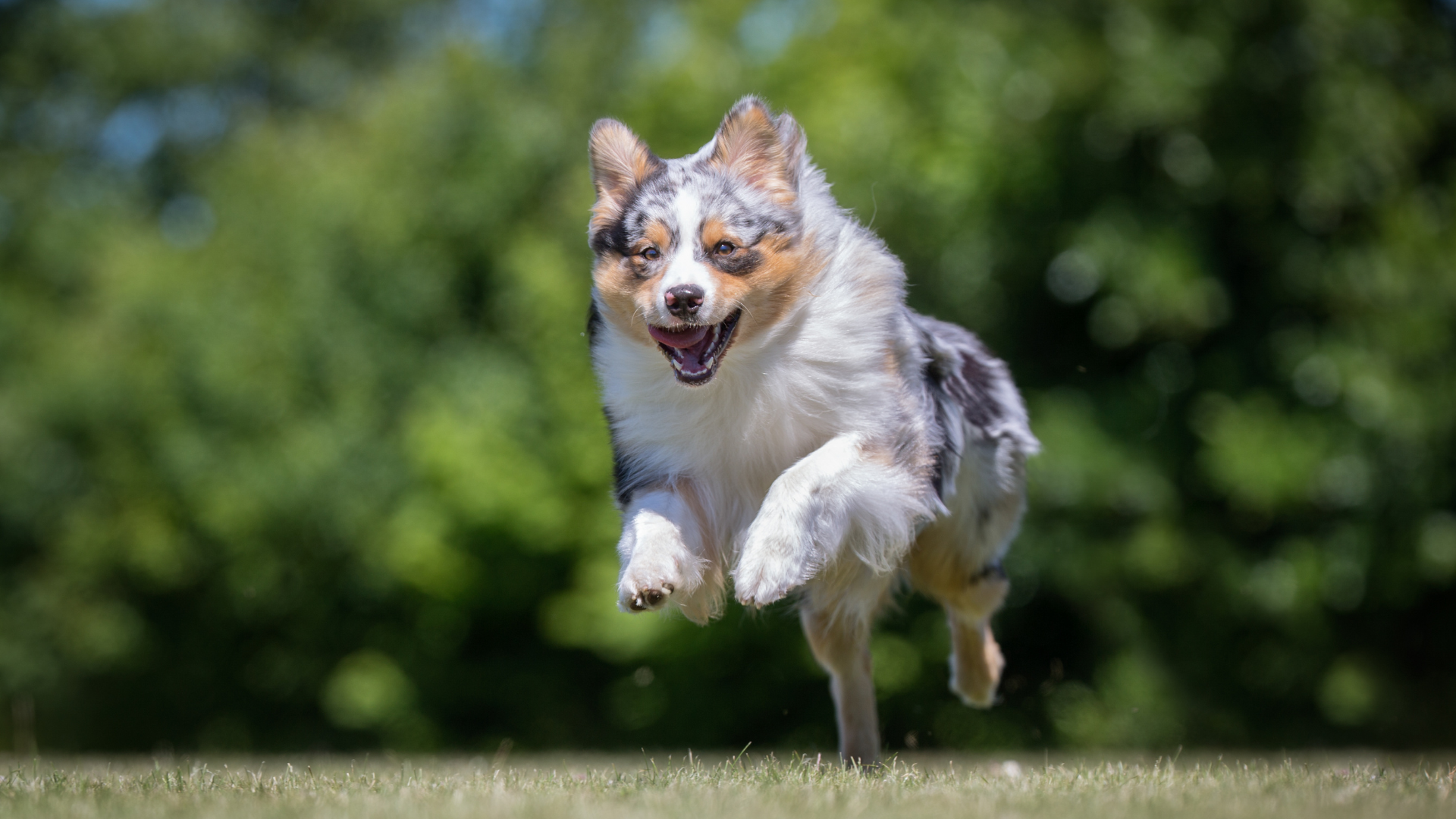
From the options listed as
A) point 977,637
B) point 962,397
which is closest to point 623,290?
point 962,397

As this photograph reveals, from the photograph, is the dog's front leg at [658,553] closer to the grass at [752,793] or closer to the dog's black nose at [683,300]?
the grass at [752,793]

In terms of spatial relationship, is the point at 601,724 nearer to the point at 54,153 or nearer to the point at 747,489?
the point at 747,489

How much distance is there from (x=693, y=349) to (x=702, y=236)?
44 cm

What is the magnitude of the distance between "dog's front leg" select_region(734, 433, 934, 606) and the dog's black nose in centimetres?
71

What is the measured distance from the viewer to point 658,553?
17.3 feet

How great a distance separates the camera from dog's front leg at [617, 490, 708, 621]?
516 centimetres

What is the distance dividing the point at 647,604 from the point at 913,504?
1139 millimetres

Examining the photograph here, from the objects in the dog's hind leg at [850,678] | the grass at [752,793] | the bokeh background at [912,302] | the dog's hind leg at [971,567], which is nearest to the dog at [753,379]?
the dog's hind leg at [850,678]

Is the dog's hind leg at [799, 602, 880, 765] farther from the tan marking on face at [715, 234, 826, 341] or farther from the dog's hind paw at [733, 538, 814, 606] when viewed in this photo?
the tan marking on face at [715, 234, 826, 341]

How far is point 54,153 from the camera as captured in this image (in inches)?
1193

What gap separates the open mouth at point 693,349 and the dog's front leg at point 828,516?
0.50m

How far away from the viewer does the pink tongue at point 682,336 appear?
543 centimetres

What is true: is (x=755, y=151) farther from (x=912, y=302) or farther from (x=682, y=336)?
(x=912, y=302)

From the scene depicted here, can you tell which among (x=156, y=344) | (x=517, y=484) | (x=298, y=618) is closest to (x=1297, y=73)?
(x=517, y=484)
